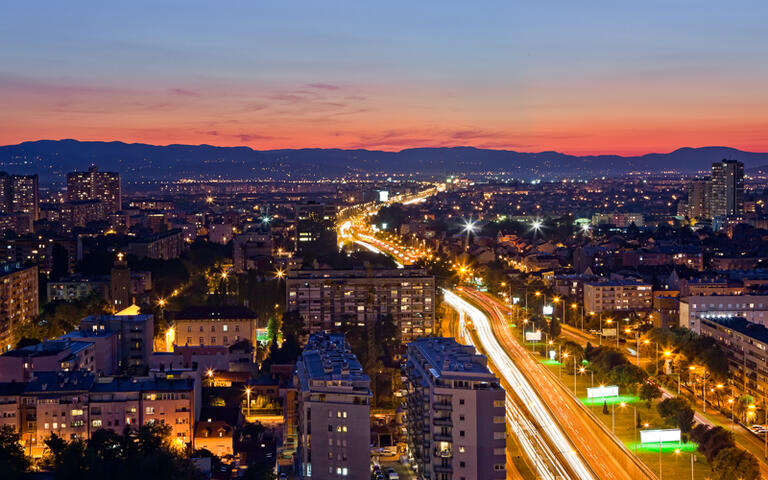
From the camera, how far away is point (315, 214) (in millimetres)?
55281

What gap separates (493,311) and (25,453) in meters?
18.8

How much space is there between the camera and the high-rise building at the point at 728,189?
264 feet

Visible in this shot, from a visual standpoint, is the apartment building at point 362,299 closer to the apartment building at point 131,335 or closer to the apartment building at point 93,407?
the apartment building at point 131,335

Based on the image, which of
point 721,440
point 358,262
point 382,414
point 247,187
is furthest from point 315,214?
point 247,187

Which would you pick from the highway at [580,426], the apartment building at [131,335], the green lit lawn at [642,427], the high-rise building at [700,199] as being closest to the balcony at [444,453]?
the highway at [580,426]

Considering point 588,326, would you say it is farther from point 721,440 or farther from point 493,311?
point 721,440

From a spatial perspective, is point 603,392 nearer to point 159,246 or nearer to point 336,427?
point 336,427

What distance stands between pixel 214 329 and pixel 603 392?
989cm

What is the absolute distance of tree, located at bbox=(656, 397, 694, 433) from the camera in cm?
1819

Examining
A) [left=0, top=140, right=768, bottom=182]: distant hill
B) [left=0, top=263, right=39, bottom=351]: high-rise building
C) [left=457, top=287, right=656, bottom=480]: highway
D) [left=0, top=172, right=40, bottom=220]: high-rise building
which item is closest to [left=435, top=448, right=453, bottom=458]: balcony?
[left=457, top=287, right=656, bottom=480]: highway

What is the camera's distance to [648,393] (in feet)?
67.6

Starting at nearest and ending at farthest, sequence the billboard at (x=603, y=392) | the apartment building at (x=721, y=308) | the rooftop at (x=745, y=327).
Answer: the billboard at (x=603, y=392), the rooftop at (x=745, y=327), the apartment building at (x=721, y=308)

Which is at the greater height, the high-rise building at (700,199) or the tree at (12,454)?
the high-rise building at (700,199)

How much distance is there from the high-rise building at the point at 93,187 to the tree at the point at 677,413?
75978 millimetres
